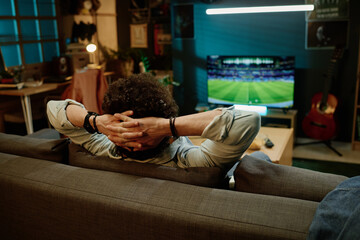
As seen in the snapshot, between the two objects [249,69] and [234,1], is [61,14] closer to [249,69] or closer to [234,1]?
[234,1]

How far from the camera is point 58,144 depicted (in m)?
1.63

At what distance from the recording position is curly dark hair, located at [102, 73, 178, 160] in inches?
54.2

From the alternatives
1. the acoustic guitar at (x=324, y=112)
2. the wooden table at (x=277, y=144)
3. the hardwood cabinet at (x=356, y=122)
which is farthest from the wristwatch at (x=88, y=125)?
the hardwood cabinet at (x=356, y=122)

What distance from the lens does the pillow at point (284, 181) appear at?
3.89 feet

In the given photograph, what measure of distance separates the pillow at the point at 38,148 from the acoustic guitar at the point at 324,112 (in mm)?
3098

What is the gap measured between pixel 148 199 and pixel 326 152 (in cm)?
Answer: 327

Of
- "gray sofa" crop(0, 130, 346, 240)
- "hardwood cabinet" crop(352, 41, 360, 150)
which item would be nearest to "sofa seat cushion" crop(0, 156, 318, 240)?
"gray sofa" crop(0, 130, 346, 240)

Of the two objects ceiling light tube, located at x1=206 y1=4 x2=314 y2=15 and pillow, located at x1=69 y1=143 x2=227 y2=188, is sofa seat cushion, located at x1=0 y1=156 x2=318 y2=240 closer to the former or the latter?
pillow, located at x1=69 y1=143 x2=227 y2=188

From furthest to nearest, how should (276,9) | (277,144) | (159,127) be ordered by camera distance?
1. (276,9)
2. (277,144)
3. (159,127)

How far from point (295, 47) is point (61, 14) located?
11.9ft

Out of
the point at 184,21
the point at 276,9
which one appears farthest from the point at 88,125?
the point at 184,21

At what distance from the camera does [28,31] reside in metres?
5.10

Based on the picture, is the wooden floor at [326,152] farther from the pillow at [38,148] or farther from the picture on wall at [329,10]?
the pillow at [38,148]

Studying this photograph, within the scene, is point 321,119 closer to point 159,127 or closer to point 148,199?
point 159,127
